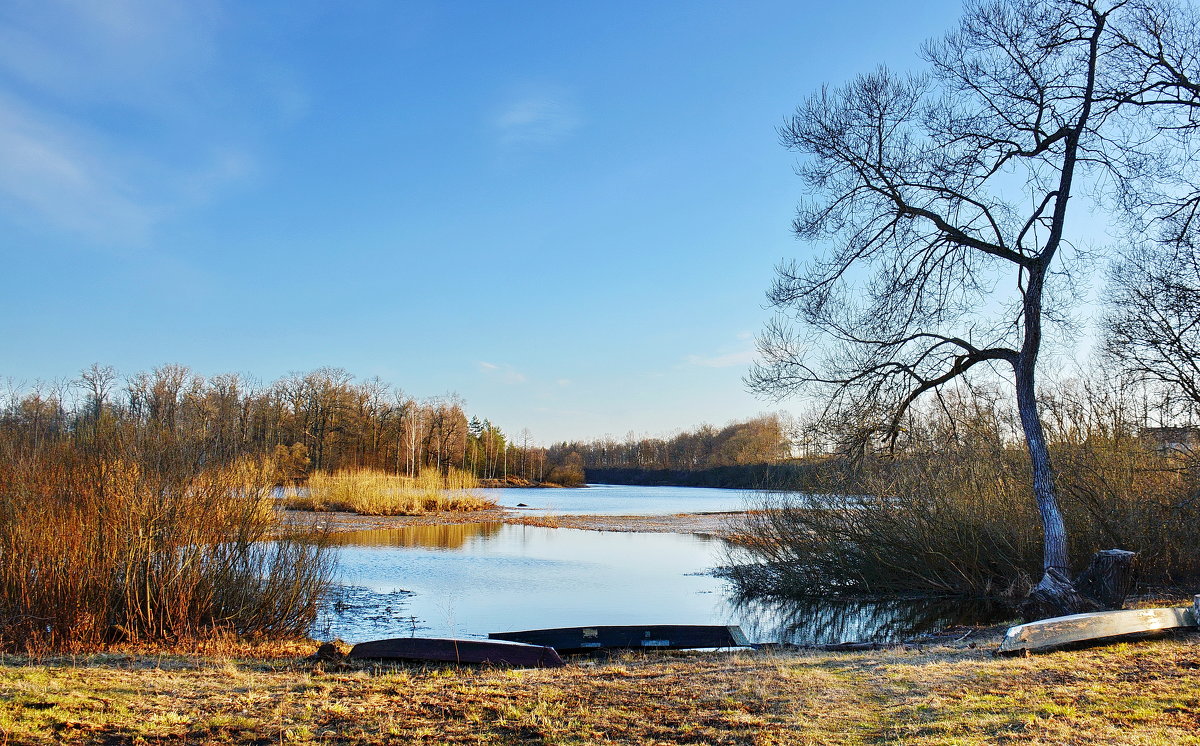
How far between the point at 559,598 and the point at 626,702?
10.1 metres

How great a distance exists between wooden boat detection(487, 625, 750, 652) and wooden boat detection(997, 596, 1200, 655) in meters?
3.54

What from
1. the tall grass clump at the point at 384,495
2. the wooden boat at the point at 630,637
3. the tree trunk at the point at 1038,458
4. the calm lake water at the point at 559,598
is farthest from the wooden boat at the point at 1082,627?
the tall grass clump at the point at 384,495

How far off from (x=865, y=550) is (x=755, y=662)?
27.2 feet

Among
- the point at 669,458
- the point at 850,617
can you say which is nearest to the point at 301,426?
the point at 850,617

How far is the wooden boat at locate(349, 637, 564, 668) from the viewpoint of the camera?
7.95 meters

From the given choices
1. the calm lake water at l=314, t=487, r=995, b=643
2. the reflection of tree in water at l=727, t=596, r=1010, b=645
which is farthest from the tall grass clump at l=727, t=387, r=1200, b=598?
the calm lake water at l=314, t=487, r=995, b=643

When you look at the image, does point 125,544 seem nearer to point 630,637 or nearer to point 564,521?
point 630,637

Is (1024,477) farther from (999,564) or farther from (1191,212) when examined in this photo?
(1191,212)

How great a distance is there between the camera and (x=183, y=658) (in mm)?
8203

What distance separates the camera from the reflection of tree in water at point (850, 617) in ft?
41.9

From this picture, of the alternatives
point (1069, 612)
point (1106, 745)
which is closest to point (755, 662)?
point (1106, 745)

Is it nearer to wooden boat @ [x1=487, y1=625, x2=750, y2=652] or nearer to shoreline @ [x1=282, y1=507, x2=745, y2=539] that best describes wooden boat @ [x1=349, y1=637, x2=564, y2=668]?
wooden boat @ [x1=487, y1=625, x2=750, y2=652]

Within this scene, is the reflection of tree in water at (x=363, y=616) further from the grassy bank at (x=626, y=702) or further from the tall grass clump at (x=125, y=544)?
the grassy bank at (x=626, y=702)

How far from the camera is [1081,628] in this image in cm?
786
